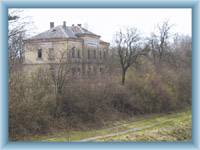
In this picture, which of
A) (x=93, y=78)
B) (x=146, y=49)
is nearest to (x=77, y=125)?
(x=93, y=78)

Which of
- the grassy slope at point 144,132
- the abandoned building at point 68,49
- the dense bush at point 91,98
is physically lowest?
the grassy slope at point 144,132

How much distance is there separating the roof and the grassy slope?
14.3 feet

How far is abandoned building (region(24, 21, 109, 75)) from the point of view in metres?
14.2

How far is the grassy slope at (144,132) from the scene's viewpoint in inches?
470

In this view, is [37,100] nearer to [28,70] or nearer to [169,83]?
[28,70]

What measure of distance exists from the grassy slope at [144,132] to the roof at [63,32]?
14.3 ft

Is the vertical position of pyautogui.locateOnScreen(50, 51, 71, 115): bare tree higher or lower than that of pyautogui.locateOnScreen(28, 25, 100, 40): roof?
lower

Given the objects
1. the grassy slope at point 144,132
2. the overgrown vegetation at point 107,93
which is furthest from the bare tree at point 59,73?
the grassy slope at point 144,132

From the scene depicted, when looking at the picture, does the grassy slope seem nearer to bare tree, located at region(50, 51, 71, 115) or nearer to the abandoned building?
bare tree, located at region(50, 51, 71, 115)

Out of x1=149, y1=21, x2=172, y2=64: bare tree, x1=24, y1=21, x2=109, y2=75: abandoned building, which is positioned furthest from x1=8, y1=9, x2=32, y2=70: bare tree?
x1=149, y1=21, x2=172, y2=64: bare tree

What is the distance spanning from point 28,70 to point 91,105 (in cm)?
340

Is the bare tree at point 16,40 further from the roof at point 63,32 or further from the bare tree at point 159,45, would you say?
the bare tree at point 159,45

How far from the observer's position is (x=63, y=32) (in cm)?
1444

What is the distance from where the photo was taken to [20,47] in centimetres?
1378
